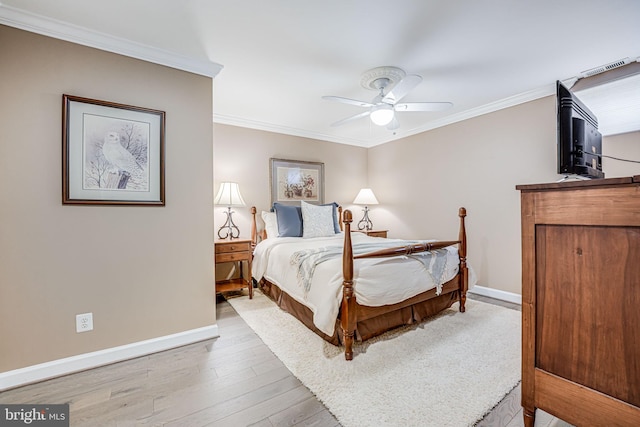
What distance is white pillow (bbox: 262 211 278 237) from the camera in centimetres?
382

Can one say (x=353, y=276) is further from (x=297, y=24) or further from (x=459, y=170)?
(x=459, y=170)

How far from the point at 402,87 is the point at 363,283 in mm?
1688

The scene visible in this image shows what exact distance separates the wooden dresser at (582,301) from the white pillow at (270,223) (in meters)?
3.03

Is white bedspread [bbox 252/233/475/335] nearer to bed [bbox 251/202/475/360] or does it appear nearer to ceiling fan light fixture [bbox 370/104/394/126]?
bed [bbox 251/202/475/360]

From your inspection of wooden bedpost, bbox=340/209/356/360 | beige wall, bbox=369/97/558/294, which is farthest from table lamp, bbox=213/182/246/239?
beige wall, bbox=369/97/558/294

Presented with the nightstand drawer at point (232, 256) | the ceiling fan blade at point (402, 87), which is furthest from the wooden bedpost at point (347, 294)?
the nightstand drawer at point (232, 256)

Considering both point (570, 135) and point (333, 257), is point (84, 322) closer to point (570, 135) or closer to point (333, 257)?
point (333, 257)

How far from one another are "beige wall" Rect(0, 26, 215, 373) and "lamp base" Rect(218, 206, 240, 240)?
4.34 feet

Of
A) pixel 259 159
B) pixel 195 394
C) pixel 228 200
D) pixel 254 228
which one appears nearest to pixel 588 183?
pixel 195 394

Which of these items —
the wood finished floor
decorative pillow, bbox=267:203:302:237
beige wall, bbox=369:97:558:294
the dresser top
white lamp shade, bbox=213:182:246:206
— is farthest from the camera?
decorative pillow, bbox=267:203:302:237

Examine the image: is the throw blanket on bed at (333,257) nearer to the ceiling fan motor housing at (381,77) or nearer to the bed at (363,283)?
the bed at (363,283)

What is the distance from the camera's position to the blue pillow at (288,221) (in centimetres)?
366

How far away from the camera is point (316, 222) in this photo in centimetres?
380

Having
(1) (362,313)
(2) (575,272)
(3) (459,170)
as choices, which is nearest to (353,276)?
(1) (362,313)
